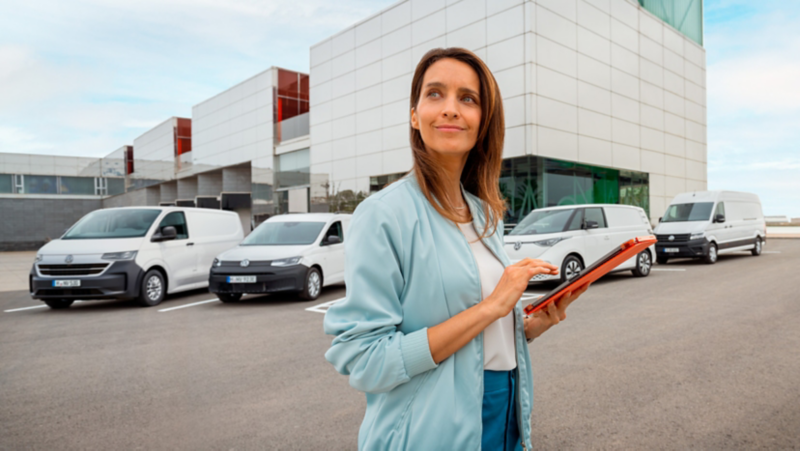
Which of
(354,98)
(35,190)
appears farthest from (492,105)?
(35,190)

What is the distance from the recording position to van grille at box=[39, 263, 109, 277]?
8.99 meters

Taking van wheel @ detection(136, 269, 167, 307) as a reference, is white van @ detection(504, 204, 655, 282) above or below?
above

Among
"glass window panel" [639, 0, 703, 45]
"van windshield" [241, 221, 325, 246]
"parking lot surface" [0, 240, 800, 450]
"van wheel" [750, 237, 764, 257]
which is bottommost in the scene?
"parking lot surface" [0, 240, 800, 450]

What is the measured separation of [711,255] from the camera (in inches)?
599

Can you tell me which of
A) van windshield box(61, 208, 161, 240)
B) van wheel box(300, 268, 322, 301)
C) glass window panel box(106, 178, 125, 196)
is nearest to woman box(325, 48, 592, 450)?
van wheel box(300, 268, 322, 301)

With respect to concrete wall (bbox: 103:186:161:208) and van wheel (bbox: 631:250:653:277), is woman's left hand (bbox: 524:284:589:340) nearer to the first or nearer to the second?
van wheel (bbox: 631:250:653:277)

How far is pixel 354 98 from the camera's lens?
26828mm

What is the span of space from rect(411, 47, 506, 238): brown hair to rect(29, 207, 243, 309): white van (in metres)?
8.97

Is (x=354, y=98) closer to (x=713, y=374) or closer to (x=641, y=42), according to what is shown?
(x=641, y=42)

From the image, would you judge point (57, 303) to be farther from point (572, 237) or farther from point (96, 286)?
point (572, 237)

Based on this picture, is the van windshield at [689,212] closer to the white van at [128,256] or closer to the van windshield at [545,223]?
the van windshield at [545,223]

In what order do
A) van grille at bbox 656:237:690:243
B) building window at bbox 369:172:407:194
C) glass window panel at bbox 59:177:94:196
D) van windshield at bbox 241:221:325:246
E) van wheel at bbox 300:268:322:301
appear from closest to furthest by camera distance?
van wheel at bbox 300:268:322:301 → van windshield at bbox 241:221:325:246 → van grille at bbox 656:237:690:243 → building window at bbox 369:172:407:194 → glass window panel at bbox 59:177:94:196

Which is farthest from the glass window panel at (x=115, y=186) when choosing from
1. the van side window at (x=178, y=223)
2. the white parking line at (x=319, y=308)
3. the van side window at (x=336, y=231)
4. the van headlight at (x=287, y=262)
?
the white parking line at (x=319, y=308)

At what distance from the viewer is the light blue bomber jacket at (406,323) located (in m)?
1.25
